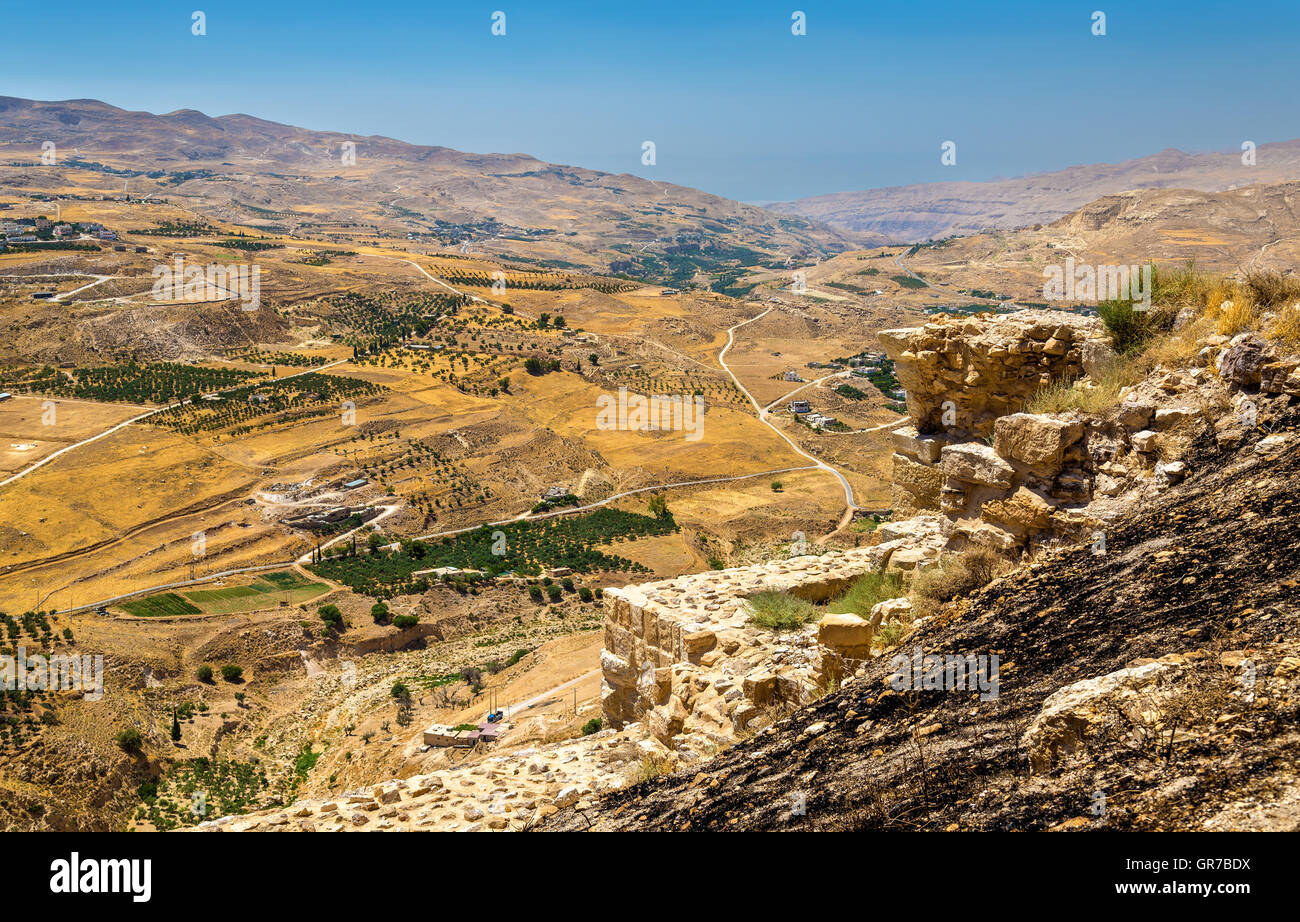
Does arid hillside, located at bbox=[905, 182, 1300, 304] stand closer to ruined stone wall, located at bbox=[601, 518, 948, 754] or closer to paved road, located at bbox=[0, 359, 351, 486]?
paved road, located at bbox=[0, 359, 351, 486]

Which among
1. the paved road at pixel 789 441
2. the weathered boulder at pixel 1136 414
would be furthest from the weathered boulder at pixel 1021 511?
the paved road at pixel 789 441

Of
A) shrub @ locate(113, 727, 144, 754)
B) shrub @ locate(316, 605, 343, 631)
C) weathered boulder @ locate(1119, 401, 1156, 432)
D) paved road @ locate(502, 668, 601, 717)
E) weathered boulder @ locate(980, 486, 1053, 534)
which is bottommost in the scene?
shrub @ locate(113, 727, 144, 754)

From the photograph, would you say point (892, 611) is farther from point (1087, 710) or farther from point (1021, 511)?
point (1087, 710)

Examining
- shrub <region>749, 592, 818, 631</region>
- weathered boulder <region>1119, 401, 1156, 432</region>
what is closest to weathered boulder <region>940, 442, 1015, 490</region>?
weathered boulder <region>1119, 401, 1156, 432</region>

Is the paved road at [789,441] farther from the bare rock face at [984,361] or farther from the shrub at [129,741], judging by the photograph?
the shrub at [129,741]

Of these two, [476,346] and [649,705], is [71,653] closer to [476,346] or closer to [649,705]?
[649,705]

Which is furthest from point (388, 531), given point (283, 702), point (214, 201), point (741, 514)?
point (214, 201)

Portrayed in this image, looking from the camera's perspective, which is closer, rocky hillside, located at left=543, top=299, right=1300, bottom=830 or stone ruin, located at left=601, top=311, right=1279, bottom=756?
rocky hillside, located at left=543, top=299, right=1300, bottom=830
